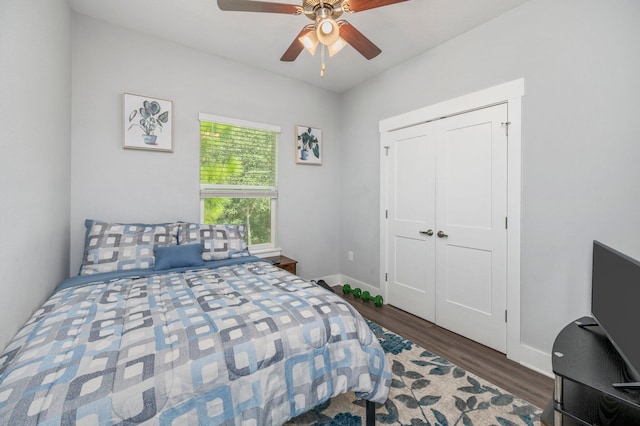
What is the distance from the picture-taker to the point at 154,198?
8.68 feet

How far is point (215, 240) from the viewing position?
97.1 inches

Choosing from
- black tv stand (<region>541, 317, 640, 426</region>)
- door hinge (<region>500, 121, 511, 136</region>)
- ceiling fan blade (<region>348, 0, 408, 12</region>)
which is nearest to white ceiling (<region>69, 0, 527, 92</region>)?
ceiling fan blade (<region>348, 0, 408, 12</region>)

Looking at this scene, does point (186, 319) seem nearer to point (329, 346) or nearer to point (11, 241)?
point (329, 346)

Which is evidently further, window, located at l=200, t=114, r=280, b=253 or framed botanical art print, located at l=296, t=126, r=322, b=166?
framed botanical art print, located at l=296, t=126, r=322, b=166

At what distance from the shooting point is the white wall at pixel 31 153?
4.09 ft

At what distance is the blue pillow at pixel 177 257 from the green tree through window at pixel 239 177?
2.51 ft

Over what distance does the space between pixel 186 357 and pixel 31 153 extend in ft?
4.88

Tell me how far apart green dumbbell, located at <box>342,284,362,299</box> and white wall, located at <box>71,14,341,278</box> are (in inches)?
17.0

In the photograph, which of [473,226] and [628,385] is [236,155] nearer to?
[473,226]

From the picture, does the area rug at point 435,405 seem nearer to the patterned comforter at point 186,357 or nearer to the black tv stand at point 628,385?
the patterned comforter at point 186,357

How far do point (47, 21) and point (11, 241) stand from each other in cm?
145

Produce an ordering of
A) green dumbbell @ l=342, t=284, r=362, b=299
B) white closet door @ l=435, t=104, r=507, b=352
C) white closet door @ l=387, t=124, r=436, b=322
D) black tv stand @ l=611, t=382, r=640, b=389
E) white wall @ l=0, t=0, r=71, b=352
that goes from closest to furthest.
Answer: black tv stand @ l=611, t=382, r=640, b=389 → white wall @ l=0, t=0, r=71, b=352 → white closet door @ l=435, t=104, r=507, b=352 → white closet door @ l=387, t=124, r=436, b=322 → green dumbbell @ l=342, t=284, r=362, b=299

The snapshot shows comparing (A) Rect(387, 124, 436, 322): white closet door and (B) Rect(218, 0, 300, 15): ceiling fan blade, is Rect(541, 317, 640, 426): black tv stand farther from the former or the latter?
(B) Rect(218, 0, 300, 15): ceiling fan blade

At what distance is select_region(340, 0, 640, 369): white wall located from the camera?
169 centimetres
